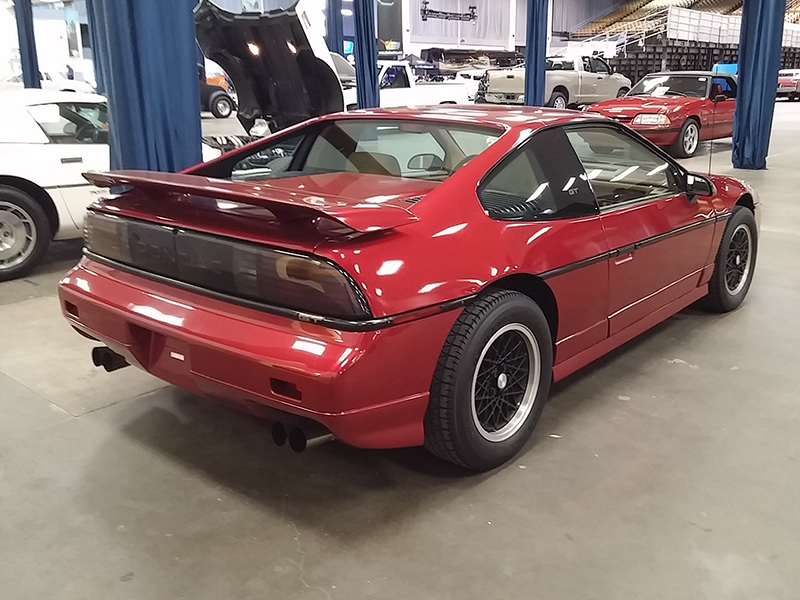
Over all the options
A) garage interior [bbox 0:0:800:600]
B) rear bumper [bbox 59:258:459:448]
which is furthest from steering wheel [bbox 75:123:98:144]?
rear bumper [bbox 59:258:459:448]

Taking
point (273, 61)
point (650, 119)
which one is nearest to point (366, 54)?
point (273, 61)

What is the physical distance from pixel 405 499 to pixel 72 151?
420 centimetres

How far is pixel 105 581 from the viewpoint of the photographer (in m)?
2.01

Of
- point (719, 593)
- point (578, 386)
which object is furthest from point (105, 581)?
point (578, 386)

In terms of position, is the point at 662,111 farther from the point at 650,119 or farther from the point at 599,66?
the point at 599,66

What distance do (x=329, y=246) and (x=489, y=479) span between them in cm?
106

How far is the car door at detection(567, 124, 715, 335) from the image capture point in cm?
311

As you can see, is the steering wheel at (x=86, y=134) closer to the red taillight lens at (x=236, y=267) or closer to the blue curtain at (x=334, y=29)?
the red taillight lens at (x=236, y=267)

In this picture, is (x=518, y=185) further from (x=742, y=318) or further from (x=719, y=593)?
(x=742, y=318)

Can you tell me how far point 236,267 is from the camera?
2291 millimetres

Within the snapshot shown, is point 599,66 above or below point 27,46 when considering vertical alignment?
below

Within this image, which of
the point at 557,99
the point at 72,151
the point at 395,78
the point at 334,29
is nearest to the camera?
the point at 72,151

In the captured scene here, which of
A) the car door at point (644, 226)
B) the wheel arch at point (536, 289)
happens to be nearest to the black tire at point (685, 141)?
the car door at point (644, 226)

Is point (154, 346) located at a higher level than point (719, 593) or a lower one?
higher
